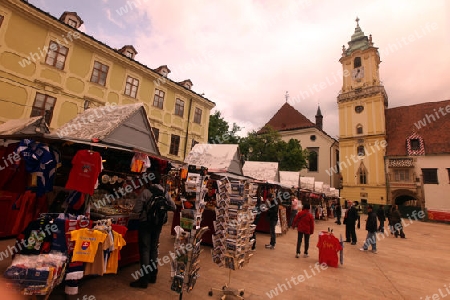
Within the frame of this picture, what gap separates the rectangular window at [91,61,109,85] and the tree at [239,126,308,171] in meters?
20.8

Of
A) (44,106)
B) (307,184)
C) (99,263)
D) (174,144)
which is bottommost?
(99,263)

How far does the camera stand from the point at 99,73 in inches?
571

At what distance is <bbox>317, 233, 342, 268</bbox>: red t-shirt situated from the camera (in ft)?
23.0

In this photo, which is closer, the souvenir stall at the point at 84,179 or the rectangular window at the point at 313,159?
the souvenir stall at the point at 84,179

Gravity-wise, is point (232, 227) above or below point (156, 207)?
below

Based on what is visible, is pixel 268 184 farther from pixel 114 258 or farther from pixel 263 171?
pixel 114 258

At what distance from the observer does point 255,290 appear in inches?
192

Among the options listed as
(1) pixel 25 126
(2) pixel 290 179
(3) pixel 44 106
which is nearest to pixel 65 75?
(3) pixel 44 106

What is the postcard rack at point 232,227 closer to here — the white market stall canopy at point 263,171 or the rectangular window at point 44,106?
the white market stall canopy at point 263,171

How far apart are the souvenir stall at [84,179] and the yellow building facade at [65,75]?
607 cm

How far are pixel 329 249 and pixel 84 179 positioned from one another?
7215mm

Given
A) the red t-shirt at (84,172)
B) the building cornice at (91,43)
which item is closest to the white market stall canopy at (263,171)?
the building cornice at (91,43)

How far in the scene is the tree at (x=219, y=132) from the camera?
3144 centimetres

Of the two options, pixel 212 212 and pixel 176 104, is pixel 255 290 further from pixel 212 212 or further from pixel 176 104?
pixel 176 104
